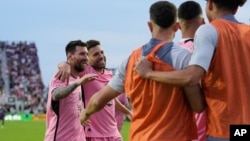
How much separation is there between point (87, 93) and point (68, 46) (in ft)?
2.73

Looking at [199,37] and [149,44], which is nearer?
[199,37]

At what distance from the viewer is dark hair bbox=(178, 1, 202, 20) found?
5531 millimetres

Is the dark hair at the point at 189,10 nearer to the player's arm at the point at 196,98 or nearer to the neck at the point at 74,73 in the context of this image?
the player's arm at the point at 196,98

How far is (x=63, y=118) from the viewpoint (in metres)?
8.27

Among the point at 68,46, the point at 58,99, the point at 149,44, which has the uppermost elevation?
the point at 149,44

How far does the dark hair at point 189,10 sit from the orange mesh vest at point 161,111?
910 mm

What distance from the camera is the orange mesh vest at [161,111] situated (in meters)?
4.66

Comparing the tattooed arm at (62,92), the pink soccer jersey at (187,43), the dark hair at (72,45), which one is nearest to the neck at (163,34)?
the pink soccer jersey at (187,43)

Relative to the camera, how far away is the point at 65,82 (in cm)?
816

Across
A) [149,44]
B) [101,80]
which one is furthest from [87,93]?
[149,44]

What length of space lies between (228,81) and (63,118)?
4184 mm

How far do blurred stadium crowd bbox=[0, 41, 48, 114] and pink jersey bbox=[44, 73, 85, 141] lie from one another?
51495 millimetres

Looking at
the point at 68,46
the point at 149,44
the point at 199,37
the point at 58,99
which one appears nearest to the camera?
the point at 199,37

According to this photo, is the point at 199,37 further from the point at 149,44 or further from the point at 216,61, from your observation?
the point at 149,44
